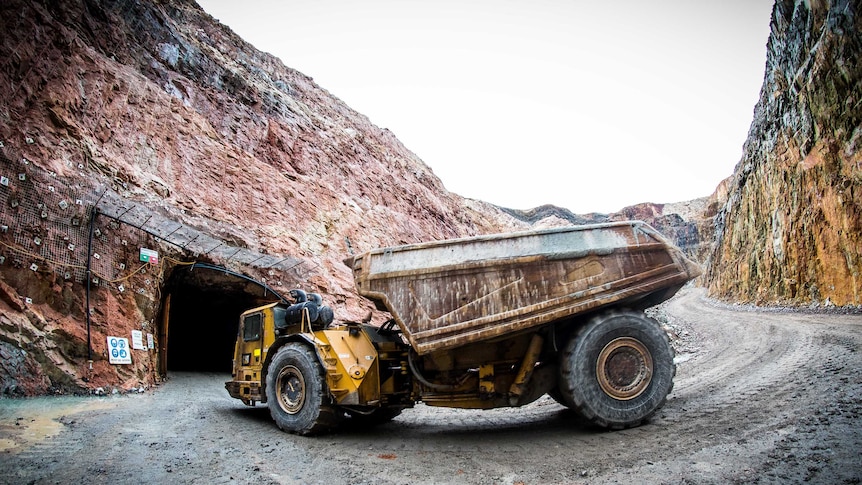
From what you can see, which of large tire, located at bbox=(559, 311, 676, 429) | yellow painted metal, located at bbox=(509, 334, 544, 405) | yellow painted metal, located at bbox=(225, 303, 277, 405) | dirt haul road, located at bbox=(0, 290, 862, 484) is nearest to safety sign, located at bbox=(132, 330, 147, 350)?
dirt haul road, located at bbox=(0, 290, 862, 484)

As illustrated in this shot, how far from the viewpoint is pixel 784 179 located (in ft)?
64.8

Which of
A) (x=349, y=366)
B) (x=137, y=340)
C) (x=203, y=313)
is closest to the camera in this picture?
(x=349, y=366)

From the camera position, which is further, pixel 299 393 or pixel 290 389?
pixel 290 389

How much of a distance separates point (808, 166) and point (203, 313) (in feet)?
76.1

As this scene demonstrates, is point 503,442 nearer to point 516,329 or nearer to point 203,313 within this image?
point 516,329

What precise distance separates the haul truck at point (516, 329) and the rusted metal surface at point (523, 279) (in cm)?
1

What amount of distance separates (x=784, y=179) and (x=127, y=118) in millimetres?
25747

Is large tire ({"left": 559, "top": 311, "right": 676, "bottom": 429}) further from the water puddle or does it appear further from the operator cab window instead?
the water puddle

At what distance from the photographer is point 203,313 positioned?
48.8 ft

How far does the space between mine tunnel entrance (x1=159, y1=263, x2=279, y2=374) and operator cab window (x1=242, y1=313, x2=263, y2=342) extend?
443 centimetres

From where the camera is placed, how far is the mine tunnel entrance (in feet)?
36.0

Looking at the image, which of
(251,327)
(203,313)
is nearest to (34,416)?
(251,327)

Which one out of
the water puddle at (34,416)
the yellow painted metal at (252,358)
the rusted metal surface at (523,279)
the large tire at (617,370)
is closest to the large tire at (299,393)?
the yellow painted metal at (252,358)

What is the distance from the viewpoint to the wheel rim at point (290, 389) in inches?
228
